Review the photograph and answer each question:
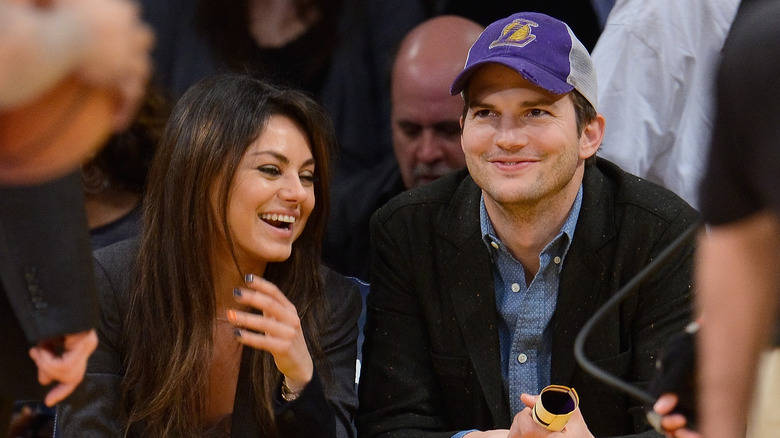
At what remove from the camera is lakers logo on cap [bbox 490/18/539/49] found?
2.68m

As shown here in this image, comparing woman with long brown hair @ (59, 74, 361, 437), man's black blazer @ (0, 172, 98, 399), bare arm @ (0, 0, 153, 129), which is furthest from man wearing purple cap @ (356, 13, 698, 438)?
bare arm @ (0, 0, 153, 129)

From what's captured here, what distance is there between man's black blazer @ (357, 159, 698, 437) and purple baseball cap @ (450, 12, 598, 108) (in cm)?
26

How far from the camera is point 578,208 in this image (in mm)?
2773

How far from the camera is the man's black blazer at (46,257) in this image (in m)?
1.72

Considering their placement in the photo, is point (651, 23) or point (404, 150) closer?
point (651, 23)

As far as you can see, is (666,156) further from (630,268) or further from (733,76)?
(733,76)

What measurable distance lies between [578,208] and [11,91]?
1926mm

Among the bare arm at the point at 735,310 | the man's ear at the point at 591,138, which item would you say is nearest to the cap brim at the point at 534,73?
the man's ear at the point at 591,138

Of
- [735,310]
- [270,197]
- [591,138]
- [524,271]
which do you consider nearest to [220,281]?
[270,197]

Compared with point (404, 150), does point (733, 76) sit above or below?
above

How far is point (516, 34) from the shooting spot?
8.88ft

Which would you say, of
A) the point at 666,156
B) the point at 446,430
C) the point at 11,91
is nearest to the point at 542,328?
the point at 446,430

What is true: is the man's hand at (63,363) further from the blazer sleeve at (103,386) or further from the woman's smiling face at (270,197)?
the woman's smiling face at (270,197)

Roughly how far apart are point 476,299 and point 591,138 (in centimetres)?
48
